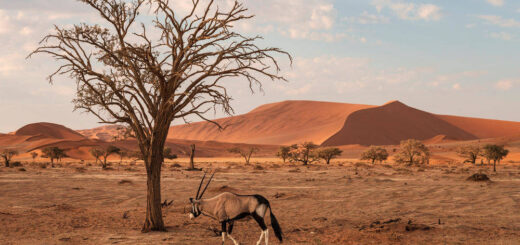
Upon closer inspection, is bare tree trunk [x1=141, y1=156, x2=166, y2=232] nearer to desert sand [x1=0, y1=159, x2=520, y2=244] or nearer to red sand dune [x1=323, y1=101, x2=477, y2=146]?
desert sand [x1=0, y1=159, x2=520, y2=244]

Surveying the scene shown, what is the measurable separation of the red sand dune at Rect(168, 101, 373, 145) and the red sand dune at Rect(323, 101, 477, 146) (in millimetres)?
6449

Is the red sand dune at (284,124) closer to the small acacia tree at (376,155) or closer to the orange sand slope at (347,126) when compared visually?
the orange sand slope at (347,126)

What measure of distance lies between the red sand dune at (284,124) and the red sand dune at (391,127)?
6449 mm

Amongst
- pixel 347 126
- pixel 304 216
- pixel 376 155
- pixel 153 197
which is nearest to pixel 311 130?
pixel 347 126

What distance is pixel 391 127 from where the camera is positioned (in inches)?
5000

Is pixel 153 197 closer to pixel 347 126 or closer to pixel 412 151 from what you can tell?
pixel 412 151

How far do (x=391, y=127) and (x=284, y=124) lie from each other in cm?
4467

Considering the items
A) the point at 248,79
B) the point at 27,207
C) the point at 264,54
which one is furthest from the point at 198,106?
the point at 27,207

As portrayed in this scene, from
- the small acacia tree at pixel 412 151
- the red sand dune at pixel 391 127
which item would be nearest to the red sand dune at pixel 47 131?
the red sand dune at pixel 391 127

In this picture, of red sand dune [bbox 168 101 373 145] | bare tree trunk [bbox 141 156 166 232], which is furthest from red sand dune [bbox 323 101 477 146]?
bare tree trunk [bbox 141 156 166 232]

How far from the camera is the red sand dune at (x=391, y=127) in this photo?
115 metres

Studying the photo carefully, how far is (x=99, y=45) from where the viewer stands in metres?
10.1

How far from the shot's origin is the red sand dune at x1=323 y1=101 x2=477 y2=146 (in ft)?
376

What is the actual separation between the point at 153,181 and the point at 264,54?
4241 millimetres
